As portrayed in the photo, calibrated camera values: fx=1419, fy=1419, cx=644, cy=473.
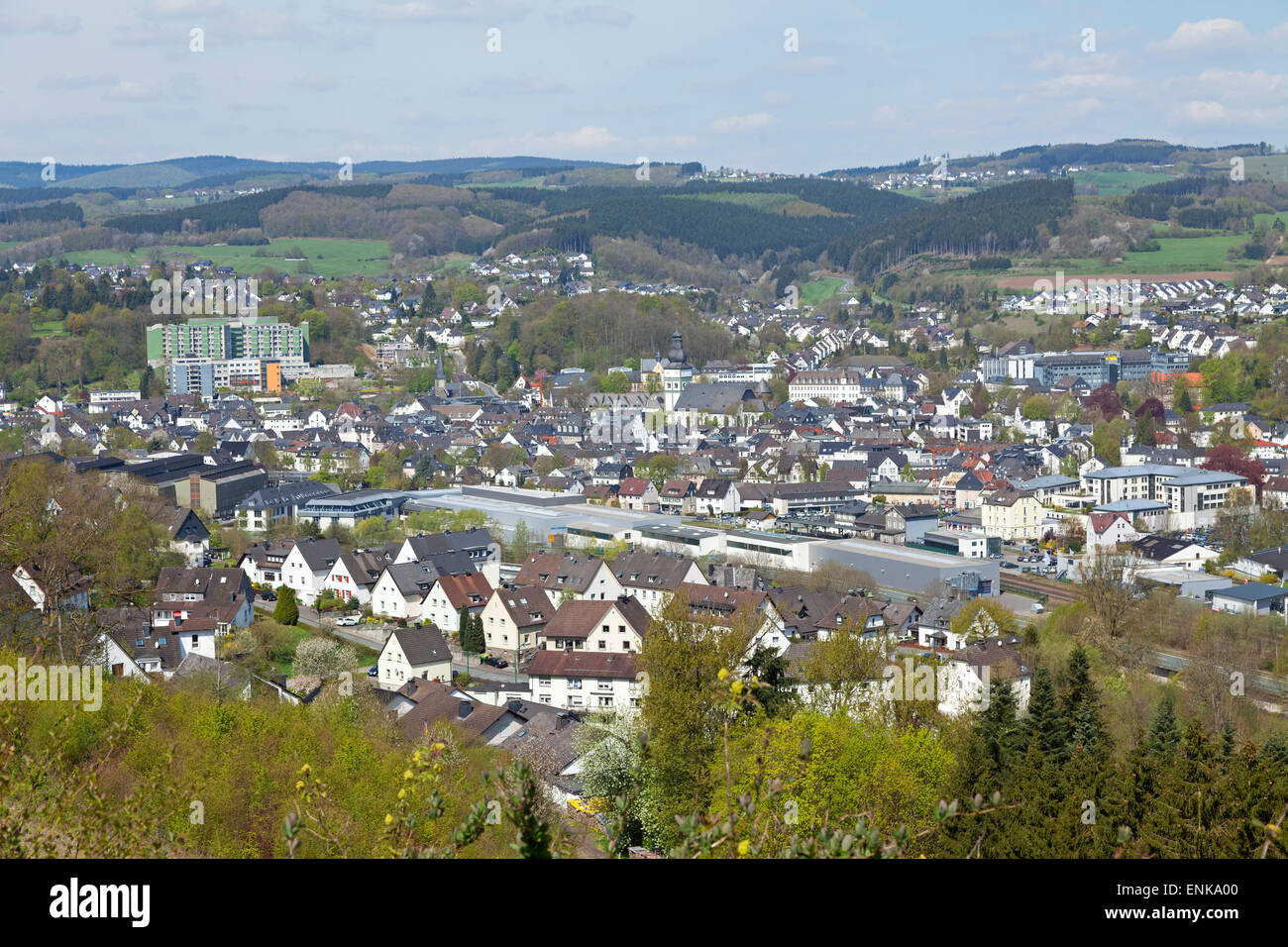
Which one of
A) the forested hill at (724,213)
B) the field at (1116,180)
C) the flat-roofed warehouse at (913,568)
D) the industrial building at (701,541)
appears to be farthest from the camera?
the field at (1116,180)

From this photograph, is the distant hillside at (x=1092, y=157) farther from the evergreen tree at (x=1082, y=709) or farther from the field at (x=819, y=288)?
the evergreen tree at (x=1082, y=709)

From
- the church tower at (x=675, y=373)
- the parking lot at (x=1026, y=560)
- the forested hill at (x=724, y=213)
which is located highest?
the forested hill at (x=724, y=213)

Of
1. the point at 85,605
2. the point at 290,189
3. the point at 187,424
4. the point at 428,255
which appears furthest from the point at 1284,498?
the point at 290,189

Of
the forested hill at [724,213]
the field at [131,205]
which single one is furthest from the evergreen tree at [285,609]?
the field at [131,205]

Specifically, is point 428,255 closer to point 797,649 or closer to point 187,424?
point 187,424

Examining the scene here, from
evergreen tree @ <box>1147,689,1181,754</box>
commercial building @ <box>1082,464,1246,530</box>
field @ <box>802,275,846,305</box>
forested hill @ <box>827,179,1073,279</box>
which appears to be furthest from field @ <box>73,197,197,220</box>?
evergreen tree @ <box>1147,689,1181,754</box>

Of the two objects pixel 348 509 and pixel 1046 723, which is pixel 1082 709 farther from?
pixel 348 509
